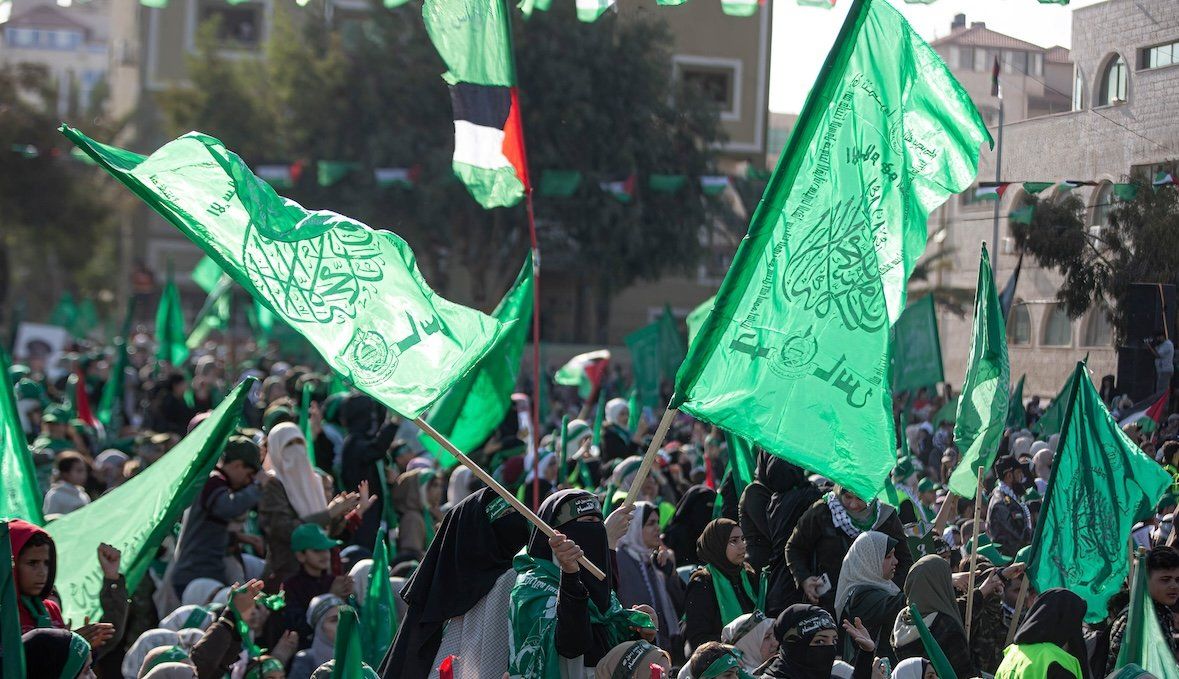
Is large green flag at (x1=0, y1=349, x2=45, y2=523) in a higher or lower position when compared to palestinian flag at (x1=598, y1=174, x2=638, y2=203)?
lower

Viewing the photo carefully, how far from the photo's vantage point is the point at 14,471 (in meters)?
6.71

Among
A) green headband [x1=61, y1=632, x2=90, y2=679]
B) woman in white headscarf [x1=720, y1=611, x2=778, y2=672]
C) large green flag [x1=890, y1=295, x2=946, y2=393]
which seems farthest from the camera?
large green flag [x1=890, y1=295, x2=946, y2=393]

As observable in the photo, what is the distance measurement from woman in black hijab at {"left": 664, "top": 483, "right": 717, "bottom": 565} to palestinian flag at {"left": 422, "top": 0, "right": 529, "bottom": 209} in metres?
1.93

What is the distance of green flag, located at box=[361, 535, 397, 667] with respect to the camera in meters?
6.00

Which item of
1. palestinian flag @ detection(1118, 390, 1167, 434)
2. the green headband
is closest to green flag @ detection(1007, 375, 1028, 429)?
palestinian flag @ detection(1118, 390, 1167, 434)

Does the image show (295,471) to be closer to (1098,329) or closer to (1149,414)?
(1098,329)

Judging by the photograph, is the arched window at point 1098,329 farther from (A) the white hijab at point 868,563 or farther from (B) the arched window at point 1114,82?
(A) the white hijab at point 868,563

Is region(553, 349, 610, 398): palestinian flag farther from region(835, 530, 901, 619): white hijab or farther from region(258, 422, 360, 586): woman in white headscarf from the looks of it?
region(835, 530, 901, 619): white hijab

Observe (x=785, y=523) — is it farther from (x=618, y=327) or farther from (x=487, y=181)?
(x=618, y=327)

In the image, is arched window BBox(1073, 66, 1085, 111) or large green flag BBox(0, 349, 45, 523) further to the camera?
arched window BBox(1073, 66, 1085, 111)

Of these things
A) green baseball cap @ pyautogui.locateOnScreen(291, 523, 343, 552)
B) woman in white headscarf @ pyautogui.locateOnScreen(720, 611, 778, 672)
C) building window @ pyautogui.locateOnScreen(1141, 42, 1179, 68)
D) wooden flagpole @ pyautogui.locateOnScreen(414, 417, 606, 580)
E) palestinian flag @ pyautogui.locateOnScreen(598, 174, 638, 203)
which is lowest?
woman in white headscarf @ pyautogui.locateOnScreen(720, 611, 778, 672)

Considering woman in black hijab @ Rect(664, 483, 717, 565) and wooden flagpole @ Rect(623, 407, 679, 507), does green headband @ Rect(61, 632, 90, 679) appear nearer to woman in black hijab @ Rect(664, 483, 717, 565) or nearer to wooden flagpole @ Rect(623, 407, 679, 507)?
wooden flagpole @ Rect(623, 407, 679, 507)

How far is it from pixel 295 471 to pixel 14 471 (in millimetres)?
1491

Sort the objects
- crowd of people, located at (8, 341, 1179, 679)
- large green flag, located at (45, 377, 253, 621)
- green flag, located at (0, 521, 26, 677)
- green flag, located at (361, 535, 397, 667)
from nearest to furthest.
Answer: green flag, located at (0, 521, 26, 677) < crowd of people, located at (8, 341, 1179, 679) < green flag, located at (361, 535, 397, 667) < large green flag, located at (45, 377, 253, 621)
